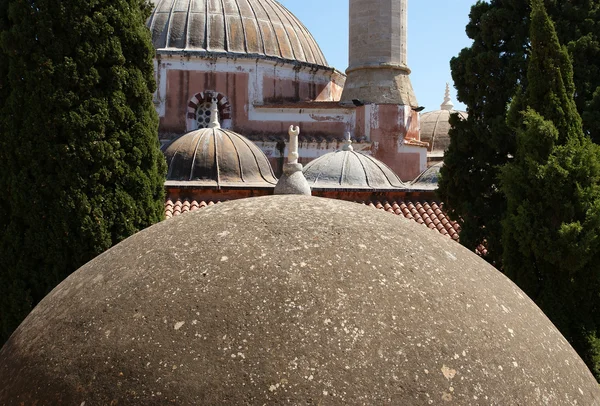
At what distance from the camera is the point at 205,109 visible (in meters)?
22.9

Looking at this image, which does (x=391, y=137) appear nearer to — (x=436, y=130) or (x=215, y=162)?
(x=436, y=130)

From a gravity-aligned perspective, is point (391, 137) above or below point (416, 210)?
above

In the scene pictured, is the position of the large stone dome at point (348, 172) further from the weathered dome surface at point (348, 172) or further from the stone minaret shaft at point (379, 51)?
the stone minaret shaft at point (379, 51)

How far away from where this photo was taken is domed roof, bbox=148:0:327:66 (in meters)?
23.1

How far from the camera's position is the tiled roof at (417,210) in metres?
12.9

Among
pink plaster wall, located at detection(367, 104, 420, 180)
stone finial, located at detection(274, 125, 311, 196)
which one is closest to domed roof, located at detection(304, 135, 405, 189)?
pink plaster wall, located at detection(367, 104, 420, 180)

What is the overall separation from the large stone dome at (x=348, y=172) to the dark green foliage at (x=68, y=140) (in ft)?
28.9

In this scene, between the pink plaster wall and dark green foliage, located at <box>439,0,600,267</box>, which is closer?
dark green foliage, located at <box>439,0,600,267</box>

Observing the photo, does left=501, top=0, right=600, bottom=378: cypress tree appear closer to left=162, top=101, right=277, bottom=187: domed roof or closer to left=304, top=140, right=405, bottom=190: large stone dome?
left=162, top=101, right=277, bottom=187: domed roof

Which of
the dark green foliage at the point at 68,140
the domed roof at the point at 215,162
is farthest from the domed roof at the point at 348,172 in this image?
the dark green foliage at the point at 68,140

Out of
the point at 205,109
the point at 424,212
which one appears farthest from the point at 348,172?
the point at 205,109

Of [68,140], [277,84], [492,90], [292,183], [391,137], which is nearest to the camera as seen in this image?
[68,140]

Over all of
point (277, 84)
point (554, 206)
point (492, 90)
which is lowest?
point (554, 206)

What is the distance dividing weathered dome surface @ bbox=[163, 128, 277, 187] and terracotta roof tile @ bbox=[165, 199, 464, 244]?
3.82 feet
